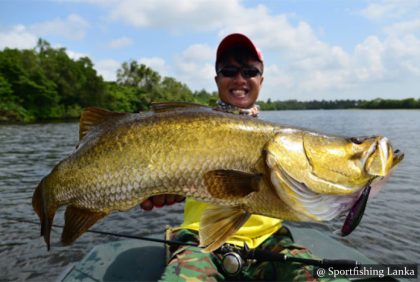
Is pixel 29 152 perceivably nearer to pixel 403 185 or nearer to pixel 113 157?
pixel 403 185

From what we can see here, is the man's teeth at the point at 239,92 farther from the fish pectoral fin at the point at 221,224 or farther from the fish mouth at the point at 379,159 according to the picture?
the fish mouth at the point at 379,159

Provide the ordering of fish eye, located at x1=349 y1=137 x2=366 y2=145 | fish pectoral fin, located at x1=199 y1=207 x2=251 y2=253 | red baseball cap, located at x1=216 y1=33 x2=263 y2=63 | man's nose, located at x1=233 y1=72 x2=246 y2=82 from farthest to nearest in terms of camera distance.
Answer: man's nose, located at x1=233 y1=72 x2=246 y2=82
red baseball cap, located at x1=216 y1=33 x2=263 y2=63
fish pectoral fin, located at x1=199 y1=207 x2=251 y2=253
fish eye, located at x1=349 y1=137 x2=366 y2=145

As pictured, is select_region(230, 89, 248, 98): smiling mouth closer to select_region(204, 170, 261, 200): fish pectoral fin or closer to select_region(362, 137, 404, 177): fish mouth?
select_region(204, 170, 261, 200): fish pectoral fin

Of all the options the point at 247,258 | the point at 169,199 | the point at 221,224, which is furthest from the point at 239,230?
the point at 221,224

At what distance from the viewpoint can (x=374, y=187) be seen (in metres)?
2.31

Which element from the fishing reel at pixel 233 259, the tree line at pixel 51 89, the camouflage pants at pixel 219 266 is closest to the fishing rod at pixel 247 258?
the fishing reel at pixel 233 259

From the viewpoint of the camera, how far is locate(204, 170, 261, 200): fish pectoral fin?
7.75 feet

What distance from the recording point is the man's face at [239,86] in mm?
4336

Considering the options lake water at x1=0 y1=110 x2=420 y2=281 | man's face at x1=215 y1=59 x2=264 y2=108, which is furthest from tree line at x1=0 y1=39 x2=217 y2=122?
man's face at x1=215 y1=59 x2=264 y2=108

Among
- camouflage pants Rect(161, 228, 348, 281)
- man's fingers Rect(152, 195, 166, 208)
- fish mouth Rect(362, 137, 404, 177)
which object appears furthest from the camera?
camouflage pants Rect(161, 228, 348, 281)

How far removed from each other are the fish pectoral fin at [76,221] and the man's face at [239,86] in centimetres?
248

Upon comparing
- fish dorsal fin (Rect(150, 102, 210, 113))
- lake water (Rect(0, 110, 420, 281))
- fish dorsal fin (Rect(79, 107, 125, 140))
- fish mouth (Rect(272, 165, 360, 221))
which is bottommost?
lake water (Rect(0, 110, 420, 281))

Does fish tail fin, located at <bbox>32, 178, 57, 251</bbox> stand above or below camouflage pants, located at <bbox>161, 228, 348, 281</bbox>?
above

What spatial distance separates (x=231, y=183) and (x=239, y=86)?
2267 mm
